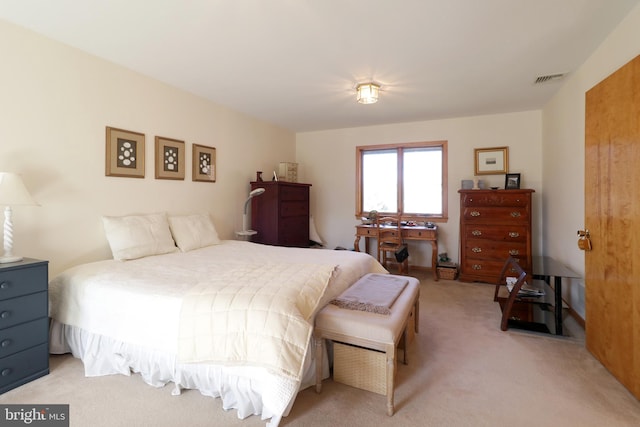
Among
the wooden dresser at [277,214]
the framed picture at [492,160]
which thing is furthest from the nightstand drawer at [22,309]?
the framed picture at [492,160]

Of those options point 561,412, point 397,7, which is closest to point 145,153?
point 397,7

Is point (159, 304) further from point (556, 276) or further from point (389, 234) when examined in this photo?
point (389, 234)

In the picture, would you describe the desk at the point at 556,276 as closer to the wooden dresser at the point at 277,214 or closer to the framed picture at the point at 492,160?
the framed picture at the point at 492,160

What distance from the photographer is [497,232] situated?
13.1 ft

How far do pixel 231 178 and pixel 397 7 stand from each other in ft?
9.44

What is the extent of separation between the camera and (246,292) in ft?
5.45

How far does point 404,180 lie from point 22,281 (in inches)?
181

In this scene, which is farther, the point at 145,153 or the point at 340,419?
the point at 145,153

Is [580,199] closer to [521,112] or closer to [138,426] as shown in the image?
[521,112]

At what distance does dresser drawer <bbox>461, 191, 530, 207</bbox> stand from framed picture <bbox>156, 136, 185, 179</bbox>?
11.8 ft

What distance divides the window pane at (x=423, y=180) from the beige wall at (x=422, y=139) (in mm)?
186

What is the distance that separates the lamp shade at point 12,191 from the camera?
6.21ft

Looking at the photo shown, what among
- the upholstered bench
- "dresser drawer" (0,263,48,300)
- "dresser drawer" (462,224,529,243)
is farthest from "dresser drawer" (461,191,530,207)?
"dresser drawer" (0,263,48,300)

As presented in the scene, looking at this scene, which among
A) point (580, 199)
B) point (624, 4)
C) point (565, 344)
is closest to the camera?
point (624, 4)
